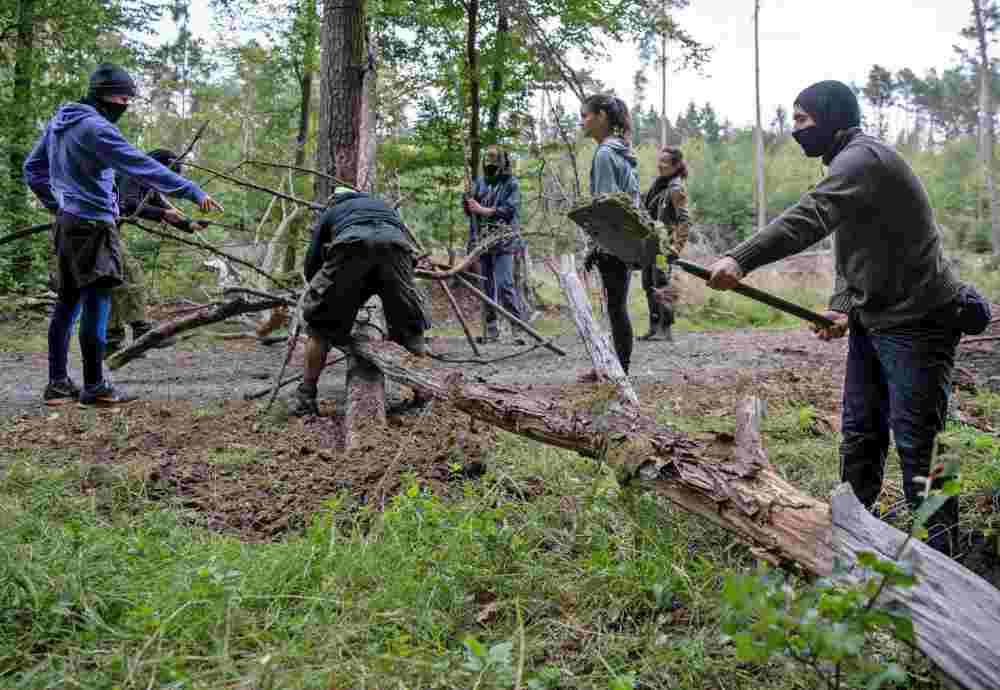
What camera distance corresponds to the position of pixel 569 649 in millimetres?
2254

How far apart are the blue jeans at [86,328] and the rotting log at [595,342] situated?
10.4ft

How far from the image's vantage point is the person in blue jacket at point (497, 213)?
8.38 meters

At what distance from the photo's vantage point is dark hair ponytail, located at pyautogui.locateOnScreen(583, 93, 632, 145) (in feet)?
17.2

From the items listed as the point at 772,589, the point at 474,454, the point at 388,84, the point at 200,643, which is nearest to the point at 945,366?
the point at 772,589

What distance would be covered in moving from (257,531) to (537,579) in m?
1.37

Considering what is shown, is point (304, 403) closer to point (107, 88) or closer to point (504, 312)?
point (504, 312)

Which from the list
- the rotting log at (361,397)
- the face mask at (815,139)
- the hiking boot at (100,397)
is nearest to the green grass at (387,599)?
the rotting log at (361,397)

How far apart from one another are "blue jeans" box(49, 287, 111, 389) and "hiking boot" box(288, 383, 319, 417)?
1380 mm

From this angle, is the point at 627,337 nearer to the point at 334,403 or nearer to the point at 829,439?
the point at 829,439

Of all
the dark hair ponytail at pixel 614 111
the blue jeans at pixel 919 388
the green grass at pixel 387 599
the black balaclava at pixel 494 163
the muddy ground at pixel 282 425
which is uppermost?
the black balaclava at pixel 494 163

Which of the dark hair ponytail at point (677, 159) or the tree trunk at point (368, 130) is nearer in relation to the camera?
the tree trunk at point (368, 130)

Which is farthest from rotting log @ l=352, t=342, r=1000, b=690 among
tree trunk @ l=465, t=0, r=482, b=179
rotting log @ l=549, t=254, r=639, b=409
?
tree trunk @ l=465, t=0, r=482, b=179

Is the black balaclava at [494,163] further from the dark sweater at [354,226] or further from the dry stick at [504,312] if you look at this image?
the dark sweater at [354,226]

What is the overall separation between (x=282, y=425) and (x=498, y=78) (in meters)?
7.29
